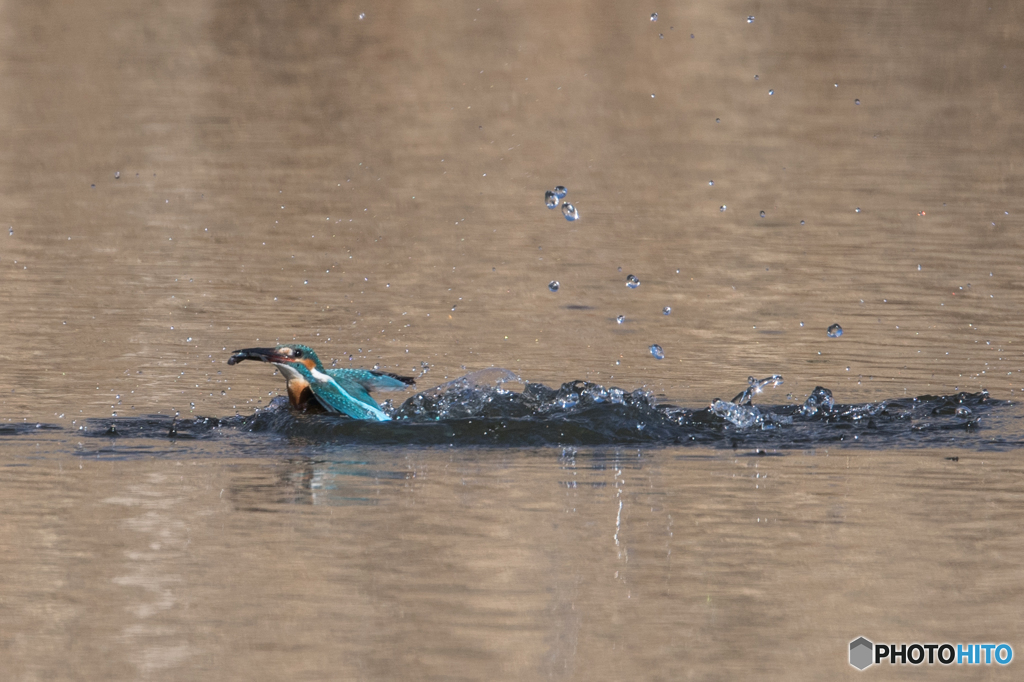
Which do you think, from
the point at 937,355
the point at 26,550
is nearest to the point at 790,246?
the point at 937,355

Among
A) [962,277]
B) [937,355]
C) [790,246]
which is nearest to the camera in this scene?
[937,355]

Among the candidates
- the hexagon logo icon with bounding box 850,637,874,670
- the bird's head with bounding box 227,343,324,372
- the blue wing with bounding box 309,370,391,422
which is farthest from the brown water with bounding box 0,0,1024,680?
the bird's head with bounding box 227,343,324,372

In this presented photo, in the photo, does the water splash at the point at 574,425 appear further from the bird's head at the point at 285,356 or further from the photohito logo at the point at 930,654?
the photohito logo at the point at 930,654

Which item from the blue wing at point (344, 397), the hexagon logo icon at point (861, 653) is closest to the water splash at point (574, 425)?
the blue wing at point (344, 397)

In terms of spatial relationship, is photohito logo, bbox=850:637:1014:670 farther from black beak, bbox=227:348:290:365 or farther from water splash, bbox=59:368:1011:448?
black beak, bbox=227:348:290:365

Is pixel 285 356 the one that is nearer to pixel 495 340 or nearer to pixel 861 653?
pixel 495 340

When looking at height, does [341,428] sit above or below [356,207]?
below

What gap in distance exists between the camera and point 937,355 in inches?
469

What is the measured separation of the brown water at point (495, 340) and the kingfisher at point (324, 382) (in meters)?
0.34

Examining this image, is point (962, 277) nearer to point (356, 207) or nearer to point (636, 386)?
point (636, 386)

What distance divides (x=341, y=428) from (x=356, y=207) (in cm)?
835

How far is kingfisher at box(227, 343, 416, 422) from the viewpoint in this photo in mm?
9648

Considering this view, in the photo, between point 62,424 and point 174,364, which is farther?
point 174,364

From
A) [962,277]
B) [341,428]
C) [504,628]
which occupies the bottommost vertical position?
[504,628]
